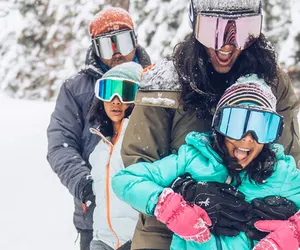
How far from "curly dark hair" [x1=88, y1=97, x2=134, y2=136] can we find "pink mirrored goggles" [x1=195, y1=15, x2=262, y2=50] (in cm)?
147

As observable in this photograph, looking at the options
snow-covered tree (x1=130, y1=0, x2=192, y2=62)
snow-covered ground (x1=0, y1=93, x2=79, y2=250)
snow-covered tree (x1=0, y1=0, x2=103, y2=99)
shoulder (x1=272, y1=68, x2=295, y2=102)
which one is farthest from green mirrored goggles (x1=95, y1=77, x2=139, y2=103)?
snow-covered tree (x1=0, y1=0, x2=103, y2=99)

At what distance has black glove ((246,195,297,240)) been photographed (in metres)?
2.43

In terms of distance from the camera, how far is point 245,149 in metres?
2.51

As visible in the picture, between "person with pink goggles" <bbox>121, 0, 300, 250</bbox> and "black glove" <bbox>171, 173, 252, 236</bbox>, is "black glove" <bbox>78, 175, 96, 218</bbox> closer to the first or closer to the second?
"person with pink goggles" <bbox>121, 0, 300, 250</bbox>

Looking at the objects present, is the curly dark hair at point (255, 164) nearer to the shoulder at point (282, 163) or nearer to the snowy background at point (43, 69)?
the shoulder at point (282, 163)

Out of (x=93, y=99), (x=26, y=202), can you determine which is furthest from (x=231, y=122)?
(x=26, y=202)

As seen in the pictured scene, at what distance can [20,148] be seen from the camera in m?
10.3

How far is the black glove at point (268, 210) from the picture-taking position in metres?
2.43

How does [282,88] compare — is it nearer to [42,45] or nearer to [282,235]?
[282,235]

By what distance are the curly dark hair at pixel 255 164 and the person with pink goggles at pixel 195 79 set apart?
200 mm

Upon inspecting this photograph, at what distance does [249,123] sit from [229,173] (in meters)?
0.22

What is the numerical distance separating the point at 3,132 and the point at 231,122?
30.6 ft

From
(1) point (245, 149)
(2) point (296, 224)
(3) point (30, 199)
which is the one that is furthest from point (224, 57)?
(3) point (30, 199)

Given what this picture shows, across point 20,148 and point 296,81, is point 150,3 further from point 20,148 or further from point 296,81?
point 20,148
